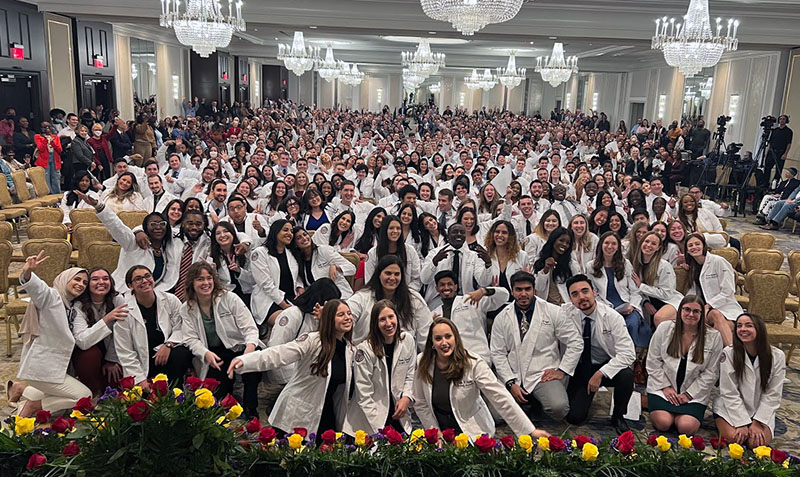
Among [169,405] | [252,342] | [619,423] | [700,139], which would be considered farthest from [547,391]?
[700,139]

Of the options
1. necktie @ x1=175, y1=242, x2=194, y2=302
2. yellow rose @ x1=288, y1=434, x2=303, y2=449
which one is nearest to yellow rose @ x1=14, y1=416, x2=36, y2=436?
yellow rose @ x1=288, y1=434, x2=303, y2=449

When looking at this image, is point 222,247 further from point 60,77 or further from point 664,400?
point 60,77

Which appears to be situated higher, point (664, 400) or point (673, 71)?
point (673, 71)

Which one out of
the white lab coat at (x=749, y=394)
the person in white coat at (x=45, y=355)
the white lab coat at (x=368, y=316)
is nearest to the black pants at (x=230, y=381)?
the white lab coat at (x=368, y=316)

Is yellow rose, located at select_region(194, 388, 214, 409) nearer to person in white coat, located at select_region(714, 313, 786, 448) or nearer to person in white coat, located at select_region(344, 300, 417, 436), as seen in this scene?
person in white coat, located at select_region(344, 300, 417, 436)

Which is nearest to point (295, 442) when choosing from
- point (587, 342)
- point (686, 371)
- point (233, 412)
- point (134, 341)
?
point (233, 412)

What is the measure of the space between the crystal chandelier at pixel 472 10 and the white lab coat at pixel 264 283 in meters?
3.73

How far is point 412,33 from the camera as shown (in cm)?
1512

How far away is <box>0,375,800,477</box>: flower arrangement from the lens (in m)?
2.75

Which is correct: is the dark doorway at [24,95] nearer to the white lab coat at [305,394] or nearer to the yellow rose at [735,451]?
the white lab coat at [305,394]

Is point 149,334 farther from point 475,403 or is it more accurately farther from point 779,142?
point 779,142

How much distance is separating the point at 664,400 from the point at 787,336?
175cm

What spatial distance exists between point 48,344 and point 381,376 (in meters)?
2.31

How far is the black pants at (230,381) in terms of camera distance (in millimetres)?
5012
